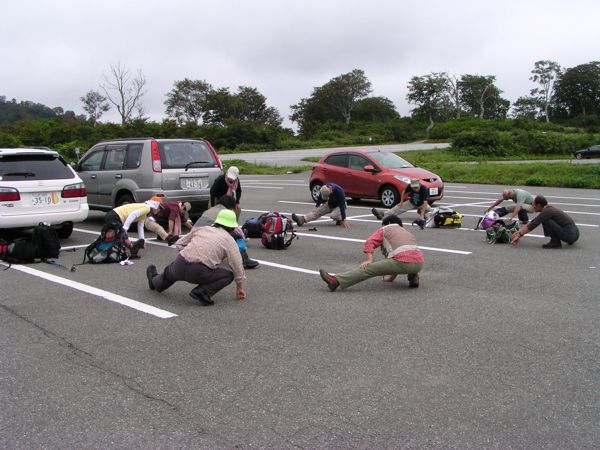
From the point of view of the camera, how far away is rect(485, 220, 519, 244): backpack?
10.3 meters

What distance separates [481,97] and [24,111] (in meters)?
69.9

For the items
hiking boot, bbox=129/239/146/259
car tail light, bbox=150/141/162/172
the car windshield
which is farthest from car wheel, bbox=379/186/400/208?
hiking boot, bbox=129/239/146/259

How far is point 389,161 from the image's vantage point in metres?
16.8

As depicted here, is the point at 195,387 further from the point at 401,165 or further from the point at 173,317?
the point at 401,165

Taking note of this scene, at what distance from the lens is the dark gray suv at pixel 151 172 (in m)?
11.5

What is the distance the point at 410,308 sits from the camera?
629 centimetres

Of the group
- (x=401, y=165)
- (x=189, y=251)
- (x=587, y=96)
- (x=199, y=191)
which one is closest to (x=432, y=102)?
(x=587, y=96)

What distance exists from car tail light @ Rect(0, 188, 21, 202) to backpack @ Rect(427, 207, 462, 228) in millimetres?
7733

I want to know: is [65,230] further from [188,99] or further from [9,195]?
[188,99]

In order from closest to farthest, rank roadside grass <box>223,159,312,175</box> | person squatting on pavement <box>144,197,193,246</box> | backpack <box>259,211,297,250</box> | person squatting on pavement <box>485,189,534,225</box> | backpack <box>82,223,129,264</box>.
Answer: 1. backpack <box>82,223,129,264</box>
2. backpack <box>259,211,297,250</box>
3. person squatting on pavement <box>144,197,193,246</box>
4. person squatting on pavement <box>485,189,534,225</box>
5. roadside grass <box>223,159,312,175</box>

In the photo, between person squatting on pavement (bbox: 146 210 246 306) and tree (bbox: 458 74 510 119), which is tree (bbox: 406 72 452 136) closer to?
tree (bbox: 458 74 510 119)

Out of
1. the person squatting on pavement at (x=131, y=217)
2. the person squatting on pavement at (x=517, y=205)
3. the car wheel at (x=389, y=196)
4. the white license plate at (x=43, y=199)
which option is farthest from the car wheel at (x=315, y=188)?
the white license plate at (x=43, y=199)

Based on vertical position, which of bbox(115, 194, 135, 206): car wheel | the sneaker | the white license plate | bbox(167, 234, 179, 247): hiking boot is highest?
the white license plate

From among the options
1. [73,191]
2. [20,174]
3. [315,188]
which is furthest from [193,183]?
[315,188]
